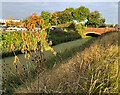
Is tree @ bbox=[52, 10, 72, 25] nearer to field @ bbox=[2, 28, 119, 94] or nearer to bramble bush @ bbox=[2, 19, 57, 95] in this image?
field @ bbox=[2, 28, 119, 94]

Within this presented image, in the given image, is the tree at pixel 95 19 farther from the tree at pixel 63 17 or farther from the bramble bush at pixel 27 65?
the bramble bush at pixel 27 65

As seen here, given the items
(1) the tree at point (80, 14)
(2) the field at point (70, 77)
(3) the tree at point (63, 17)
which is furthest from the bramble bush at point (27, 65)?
(1) the tree at point (80, 14)

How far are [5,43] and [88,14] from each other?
5945 cm

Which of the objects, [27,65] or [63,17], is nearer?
[27,65]

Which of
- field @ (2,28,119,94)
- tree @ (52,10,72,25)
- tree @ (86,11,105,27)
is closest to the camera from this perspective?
field @ (2,28,119,94)

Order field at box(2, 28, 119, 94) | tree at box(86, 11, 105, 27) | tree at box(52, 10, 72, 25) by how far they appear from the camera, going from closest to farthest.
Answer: field at box(2, 28, 119, 94), tree at box(52, 10, 72, 25), tree at box(86, 11, 105, 27)

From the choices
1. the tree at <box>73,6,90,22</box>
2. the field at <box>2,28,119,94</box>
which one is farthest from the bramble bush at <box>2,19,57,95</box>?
the tree at <box>73,6,90,22</box>

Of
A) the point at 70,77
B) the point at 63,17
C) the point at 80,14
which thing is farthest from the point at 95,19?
the point at 70,77

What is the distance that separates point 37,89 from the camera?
105 inches

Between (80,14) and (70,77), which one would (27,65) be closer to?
(70,77)

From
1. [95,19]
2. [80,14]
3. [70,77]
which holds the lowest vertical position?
[70,77]

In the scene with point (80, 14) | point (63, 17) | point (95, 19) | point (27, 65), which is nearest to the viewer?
point (27, 65)

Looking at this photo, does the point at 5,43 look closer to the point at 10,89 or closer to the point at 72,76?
the point at 10,89

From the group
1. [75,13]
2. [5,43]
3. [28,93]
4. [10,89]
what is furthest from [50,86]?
[75,13]
